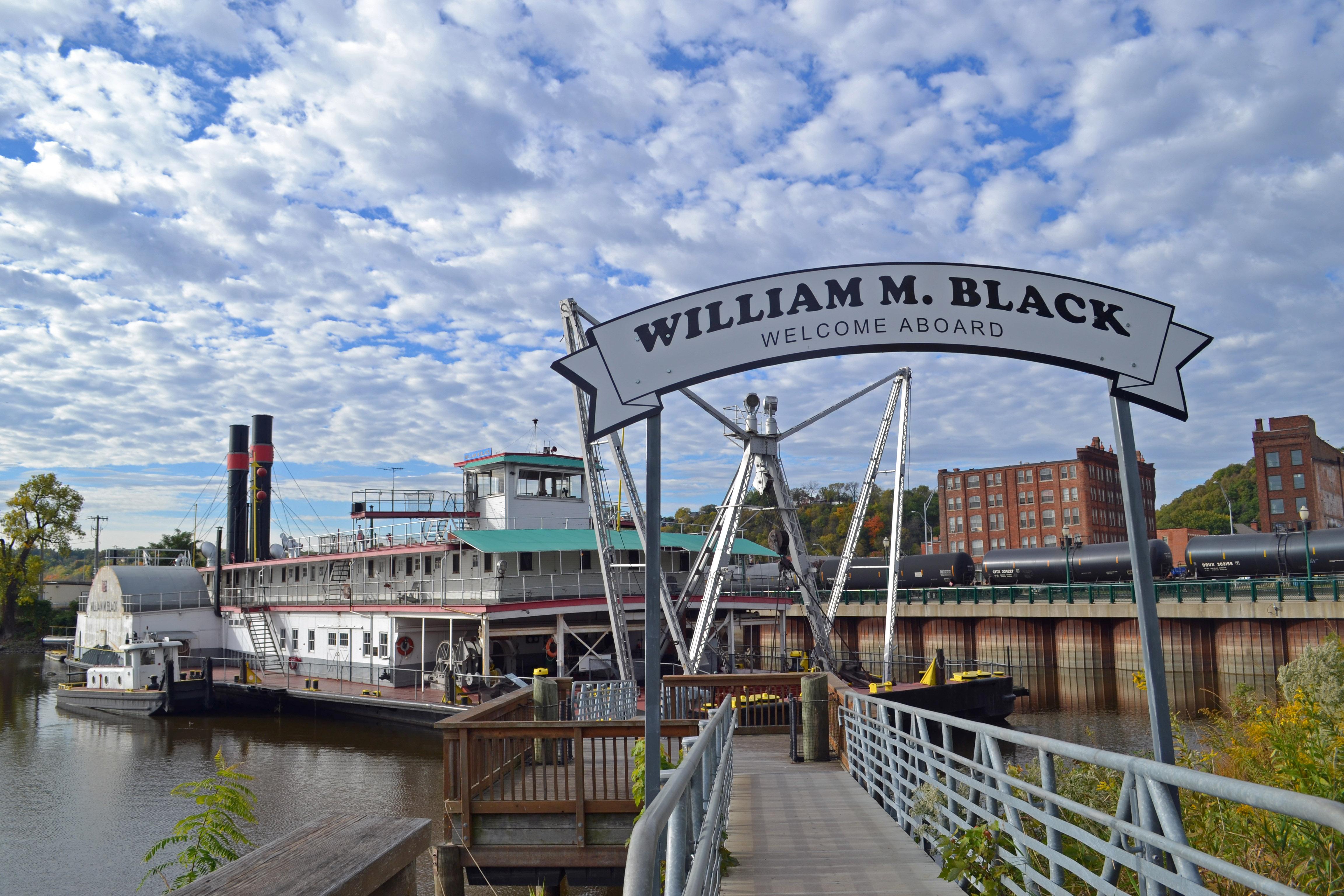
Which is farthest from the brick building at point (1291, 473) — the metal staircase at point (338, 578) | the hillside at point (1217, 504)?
the metal staircase at point (338, 578)

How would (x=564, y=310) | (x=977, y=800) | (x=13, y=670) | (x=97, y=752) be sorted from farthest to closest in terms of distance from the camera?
(x=13, y=670) → (x=97, y=752) → (x=564, y=310) → (x=977, y=800)

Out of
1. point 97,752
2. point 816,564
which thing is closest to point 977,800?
point 97,752

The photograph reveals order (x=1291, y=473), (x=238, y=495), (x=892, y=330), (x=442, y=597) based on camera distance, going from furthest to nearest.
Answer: (x=1291, y=473)
(x=238, y=495)
(x=442, y=597)
(x=892, y=330)

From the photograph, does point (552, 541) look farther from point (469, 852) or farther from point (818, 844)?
point (818, 844)

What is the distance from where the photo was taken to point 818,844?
7488 mm

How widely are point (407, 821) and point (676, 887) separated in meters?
1.36

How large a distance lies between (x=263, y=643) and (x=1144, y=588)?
40.2 meters

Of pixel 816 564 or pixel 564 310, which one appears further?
pixel 816 564

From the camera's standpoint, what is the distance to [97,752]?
86.7ft

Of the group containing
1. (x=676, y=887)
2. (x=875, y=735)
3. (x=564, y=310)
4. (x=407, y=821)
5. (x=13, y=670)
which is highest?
(x=564, y=310)

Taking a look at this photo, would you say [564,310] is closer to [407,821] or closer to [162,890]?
[162,890]

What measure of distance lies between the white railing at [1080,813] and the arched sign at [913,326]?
241 centimetres

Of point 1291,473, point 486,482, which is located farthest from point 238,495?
point 1291,473

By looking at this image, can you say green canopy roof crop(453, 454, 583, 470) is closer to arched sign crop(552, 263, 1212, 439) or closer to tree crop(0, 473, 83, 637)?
arched sign crop(552, 263, 1212, 439)
